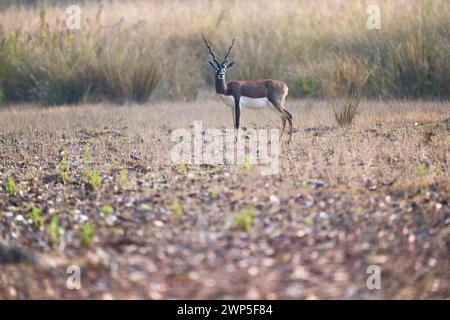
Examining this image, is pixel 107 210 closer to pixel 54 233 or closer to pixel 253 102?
pixel 54 233

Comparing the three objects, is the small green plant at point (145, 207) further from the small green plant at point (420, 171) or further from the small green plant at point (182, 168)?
the small green plant at point (420, 171)

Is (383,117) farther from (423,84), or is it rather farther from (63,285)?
(63,285)

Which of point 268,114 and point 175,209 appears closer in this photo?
point 175,209

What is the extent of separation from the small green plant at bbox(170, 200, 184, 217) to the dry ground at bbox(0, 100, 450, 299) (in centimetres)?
2

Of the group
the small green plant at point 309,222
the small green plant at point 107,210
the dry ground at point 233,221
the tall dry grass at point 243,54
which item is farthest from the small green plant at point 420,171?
the tall dry grass at point 243,54

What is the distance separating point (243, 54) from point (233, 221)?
9.13m

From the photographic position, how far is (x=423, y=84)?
47.1ft

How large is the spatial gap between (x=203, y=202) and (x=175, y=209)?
0.40 meters

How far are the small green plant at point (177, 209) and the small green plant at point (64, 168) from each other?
5.76 feet

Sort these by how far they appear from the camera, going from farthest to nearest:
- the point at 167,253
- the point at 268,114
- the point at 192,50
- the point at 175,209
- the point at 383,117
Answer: the point at 192,50, the point at 268,114, the point at 383,117, the point at 175,209, the point at 167,253

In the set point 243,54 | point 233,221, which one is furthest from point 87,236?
point 243,54

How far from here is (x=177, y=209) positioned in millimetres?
7688

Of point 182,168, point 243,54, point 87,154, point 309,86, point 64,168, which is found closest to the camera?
point 182,168
